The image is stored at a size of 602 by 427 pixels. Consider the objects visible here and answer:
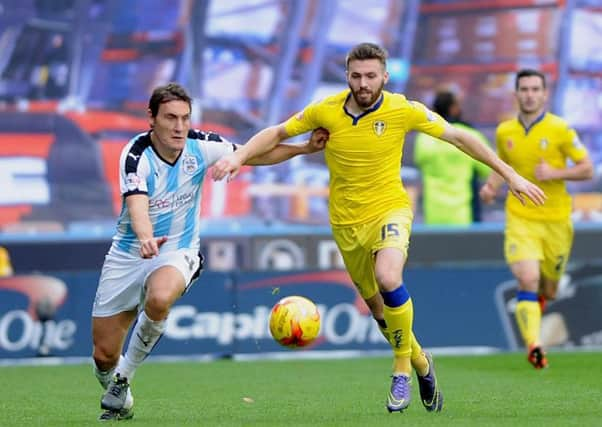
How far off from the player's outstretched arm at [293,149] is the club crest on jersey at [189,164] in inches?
20.1

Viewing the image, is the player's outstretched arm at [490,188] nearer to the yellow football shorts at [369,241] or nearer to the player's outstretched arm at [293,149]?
the yellow football shorts at [369,241]

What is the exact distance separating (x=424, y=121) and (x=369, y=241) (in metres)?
0.87

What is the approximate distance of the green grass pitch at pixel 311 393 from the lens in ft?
29.7

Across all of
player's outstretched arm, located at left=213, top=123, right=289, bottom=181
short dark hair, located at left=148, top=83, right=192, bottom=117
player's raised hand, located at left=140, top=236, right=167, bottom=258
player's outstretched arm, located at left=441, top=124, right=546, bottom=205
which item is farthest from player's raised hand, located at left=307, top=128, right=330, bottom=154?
player's raised hand, located at left=140, top=236, right=167, bottom=258

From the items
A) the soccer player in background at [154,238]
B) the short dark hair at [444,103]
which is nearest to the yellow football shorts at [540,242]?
the short dark hair at [444,103]

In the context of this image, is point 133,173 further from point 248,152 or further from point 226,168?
point 248,152

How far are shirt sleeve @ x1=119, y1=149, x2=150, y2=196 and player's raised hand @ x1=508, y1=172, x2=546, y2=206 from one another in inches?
90.4

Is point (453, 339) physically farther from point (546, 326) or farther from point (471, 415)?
point (471, 415)

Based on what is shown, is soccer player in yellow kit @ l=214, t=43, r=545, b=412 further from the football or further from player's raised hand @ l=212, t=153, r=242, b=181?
the football

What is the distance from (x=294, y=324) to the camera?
950 cm

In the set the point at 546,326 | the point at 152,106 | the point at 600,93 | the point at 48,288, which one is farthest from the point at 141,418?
the point at 600,93

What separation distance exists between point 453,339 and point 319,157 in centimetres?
340

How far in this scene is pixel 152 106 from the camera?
30.4 ft

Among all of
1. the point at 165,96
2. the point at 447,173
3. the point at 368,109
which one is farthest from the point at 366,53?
the point at 447,173
